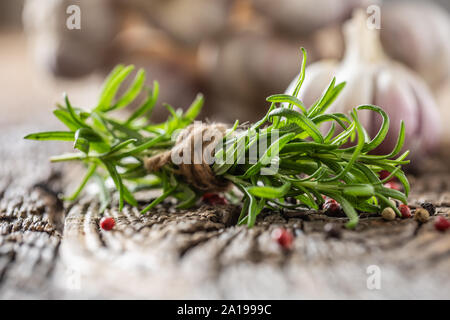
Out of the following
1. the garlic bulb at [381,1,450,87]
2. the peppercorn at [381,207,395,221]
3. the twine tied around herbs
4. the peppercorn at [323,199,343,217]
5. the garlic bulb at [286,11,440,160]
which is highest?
the garlic bulb at [381,1,450,87]

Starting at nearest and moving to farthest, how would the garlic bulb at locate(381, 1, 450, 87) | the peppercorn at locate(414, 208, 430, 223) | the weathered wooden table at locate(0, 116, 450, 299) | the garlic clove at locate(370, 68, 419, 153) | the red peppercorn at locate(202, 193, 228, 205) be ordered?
1. the weathered wooden table at locate(0, 116, 450, 299)
2. the peppercorn at locate(414, 208, 430, 223)
3. the red peppercorn at locate(202, 193, 228, 205)
4. the garlic clove at locate(370, 68, 419, 153)
5. the garlic bulb at locate(381, 1, 450, 87)

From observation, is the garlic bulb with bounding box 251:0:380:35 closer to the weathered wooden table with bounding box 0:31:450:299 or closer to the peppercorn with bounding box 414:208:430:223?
the weathered wooden table with bounding box 0:31:450:299

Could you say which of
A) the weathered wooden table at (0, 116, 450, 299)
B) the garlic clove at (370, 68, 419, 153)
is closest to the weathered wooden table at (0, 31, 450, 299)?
the weathered wooden table at (0, 116, 450, 299)

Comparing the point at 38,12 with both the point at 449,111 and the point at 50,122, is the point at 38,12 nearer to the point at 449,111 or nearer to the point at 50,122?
the point at 50,122

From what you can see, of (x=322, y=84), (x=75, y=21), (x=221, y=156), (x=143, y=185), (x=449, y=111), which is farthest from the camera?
(x=449, y=111)

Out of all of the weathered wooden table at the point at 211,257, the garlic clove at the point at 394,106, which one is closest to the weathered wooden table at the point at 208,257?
the weathered wooden table at the point at 211,257
